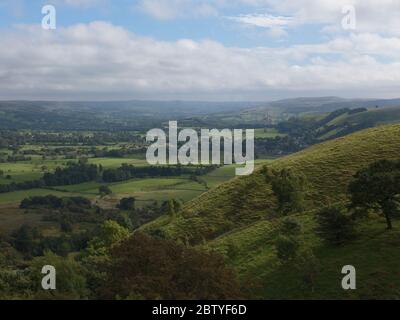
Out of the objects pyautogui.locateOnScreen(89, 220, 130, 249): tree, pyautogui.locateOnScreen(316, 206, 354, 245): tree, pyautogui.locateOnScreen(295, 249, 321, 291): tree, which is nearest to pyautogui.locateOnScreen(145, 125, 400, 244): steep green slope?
pyautogui.locateOnScreen(89, 220, 130, 249): tree

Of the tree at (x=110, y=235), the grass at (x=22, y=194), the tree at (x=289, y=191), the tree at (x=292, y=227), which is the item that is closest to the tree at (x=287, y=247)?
the tree at (x=292, y=227)

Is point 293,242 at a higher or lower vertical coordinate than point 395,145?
lower

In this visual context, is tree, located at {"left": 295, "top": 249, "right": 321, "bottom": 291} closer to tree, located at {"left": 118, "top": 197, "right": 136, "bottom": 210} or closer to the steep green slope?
the steep green slope

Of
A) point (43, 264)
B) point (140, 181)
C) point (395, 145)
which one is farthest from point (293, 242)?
point (140, 181)

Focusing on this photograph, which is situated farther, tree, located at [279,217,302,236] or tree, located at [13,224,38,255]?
tree, located at [13,224,38,255]
